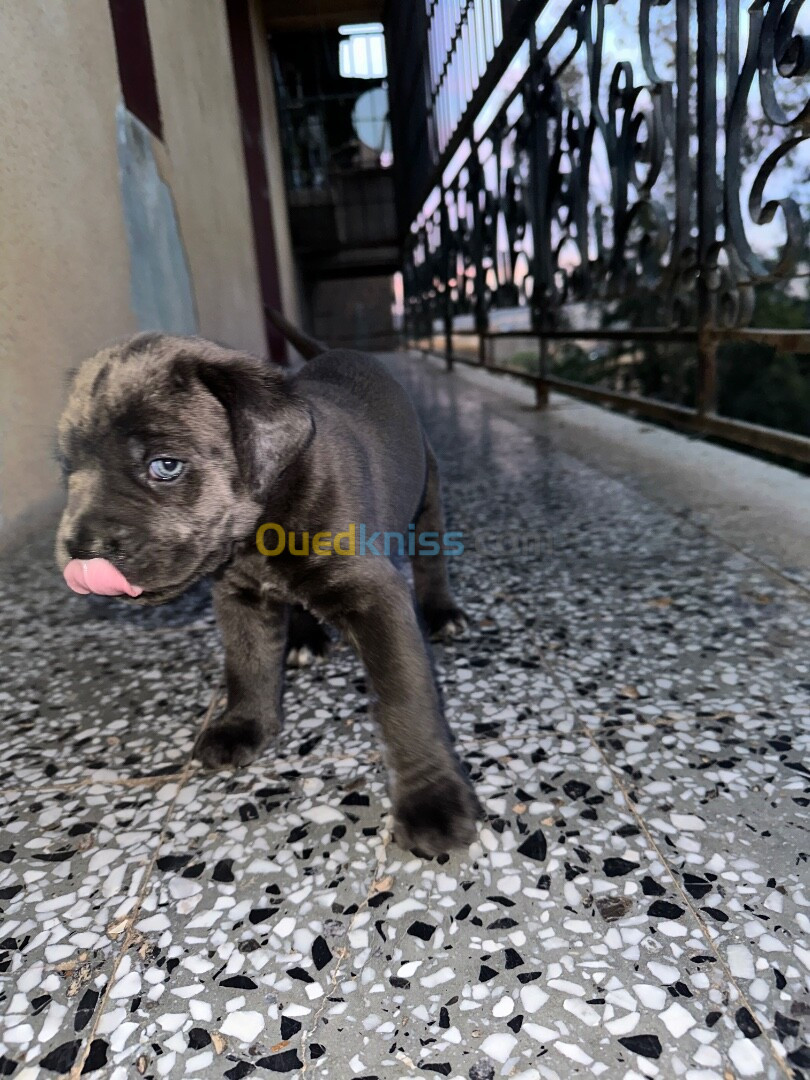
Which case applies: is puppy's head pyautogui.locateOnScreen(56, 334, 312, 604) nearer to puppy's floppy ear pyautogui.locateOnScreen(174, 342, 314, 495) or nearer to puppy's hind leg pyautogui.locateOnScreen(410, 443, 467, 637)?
puppy's floppy ear pyautogui.locateOnScreen(174, 342, 314, 495)

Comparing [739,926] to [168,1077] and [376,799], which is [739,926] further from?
[168,1077]

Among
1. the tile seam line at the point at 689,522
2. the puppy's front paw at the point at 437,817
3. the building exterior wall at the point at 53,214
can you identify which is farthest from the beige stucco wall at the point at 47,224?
the tile seam line at the point at 689,522

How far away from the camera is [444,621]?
1625 mm

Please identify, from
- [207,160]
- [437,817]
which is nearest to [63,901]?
[437,817]

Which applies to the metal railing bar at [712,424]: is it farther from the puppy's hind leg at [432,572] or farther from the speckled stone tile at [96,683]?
the speckled stone tile at [96,683]

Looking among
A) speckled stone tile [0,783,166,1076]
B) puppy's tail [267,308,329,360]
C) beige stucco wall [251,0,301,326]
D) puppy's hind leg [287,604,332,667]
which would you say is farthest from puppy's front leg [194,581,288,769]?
beige stucco wall [251,0,301,326]

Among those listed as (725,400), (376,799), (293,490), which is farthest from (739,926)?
(725,400)

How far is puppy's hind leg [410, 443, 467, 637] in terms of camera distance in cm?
165

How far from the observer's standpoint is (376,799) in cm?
110

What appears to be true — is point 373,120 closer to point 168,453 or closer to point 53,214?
point 53,214

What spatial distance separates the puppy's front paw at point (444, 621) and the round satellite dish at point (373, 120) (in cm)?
1224

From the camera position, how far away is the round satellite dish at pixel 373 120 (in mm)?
12016

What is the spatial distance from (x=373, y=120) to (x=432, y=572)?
12.8m

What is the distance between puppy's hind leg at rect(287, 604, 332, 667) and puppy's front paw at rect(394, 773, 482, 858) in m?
0.59
